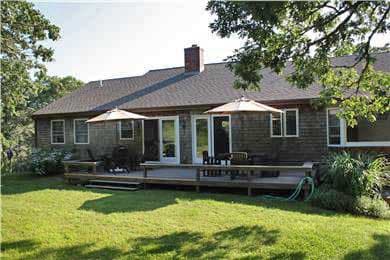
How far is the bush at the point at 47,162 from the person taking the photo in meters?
15.6

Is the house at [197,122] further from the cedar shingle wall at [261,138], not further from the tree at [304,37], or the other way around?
the tree at [304,37]

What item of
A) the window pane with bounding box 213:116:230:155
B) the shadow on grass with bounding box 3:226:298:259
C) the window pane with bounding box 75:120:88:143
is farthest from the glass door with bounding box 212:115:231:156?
the shadow on grass with bounding box 3:226:298:259

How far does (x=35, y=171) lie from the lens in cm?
1558

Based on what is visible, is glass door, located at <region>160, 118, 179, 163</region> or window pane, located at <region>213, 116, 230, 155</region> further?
glass door, located at <region>160, 118, 179, 163</region>

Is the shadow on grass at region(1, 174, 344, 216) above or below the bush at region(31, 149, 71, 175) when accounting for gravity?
below

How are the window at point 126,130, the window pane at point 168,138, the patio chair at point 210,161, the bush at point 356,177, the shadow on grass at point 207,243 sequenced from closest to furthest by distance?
the shadow on grass at point 207,243
the bush at point 356,177
the patio chair at point 210,161
the window pane at point 168,138
the window at point 126,130

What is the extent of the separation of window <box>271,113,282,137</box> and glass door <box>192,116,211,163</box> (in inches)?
103

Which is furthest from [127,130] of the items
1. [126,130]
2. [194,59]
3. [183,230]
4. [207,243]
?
[207,243]

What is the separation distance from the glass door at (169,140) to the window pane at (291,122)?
15.0ft

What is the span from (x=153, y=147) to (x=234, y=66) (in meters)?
9.59

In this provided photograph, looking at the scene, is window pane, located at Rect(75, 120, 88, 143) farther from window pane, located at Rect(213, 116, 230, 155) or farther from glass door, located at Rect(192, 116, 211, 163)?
window pane, located at Rect(213, 116, 230, 155)

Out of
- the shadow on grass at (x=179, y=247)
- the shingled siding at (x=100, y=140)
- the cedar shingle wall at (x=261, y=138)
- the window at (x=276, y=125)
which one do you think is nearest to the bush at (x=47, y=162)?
the shingled siding at (x=100, y=140)

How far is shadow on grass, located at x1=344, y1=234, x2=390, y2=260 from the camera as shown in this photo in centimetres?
586

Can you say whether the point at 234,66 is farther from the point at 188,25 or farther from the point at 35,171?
the point at 35,171
